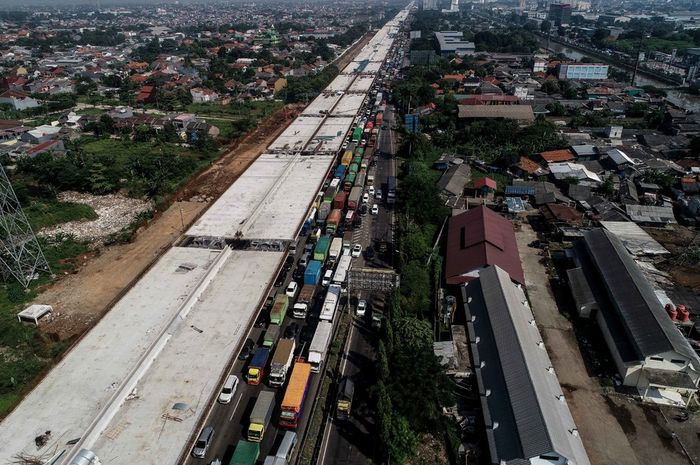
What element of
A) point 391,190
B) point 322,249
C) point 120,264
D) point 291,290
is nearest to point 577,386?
point 291,290

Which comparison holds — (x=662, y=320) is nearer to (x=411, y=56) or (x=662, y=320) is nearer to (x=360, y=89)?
(x=360, y=89)

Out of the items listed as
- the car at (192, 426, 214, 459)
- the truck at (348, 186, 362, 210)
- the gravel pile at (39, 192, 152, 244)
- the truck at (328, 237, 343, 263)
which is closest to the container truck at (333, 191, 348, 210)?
the truck at (348, 186, 362, 210)

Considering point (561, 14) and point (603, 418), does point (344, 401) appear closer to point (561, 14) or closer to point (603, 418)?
point (603, 418)

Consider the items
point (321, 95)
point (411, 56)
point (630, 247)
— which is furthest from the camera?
point (411, 56)

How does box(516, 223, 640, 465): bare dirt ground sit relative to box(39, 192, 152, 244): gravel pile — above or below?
below

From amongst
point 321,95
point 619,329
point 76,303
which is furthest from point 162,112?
point 619,329

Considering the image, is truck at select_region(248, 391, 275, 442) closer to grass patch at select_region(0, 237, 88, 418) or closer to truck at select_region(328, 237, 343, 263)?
grass patch at select_region(0, 237, 88, 418)
